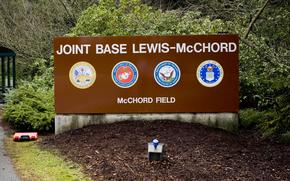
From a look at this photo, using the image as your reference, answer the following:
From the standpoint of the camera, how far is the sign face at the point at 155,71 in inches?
408

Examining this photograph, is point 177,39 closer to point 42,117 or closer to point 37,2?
point 42,117

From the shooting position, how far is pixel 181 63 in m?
10.4

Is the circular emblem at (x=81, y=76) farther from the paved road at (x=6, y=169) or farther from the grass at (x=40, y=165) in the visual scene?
the paved road at (x=6, y=169)

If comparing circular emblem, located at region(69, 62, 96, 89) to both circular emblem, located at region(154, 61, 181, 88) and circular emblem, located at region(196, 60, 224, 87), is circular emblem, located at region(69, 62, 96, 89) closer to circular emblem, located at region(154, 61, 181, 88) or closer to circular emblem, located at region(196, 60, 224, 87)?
circular emblem, located at region(154, 61, 181, 88)

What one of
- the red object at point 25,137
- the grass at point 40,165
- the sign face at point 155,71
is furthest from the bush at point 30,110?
the grass at point 40,165

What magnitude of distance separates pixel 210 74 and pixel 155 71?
113cm

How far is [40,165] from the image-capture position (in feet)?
26.6

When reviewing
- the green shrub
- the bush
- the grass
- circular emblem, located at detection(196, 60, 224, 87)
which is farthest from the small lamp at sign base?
the bush

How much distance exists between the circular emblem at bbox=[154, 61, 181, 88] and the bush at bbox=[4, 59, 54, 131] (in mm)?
2612

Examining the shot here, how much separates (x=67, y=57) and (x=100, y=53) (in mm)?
692

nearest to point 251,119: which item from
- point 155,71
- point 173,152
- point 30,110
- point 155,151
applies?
point 155,71

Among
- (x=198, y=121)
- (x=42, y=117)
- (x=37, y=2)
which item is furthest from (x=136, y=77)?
(x=37, y=2)

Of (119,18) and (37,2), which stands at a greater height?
(37,2)

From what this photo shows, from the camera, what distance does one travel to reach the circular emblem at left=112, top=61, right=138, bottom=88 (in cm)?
1044
